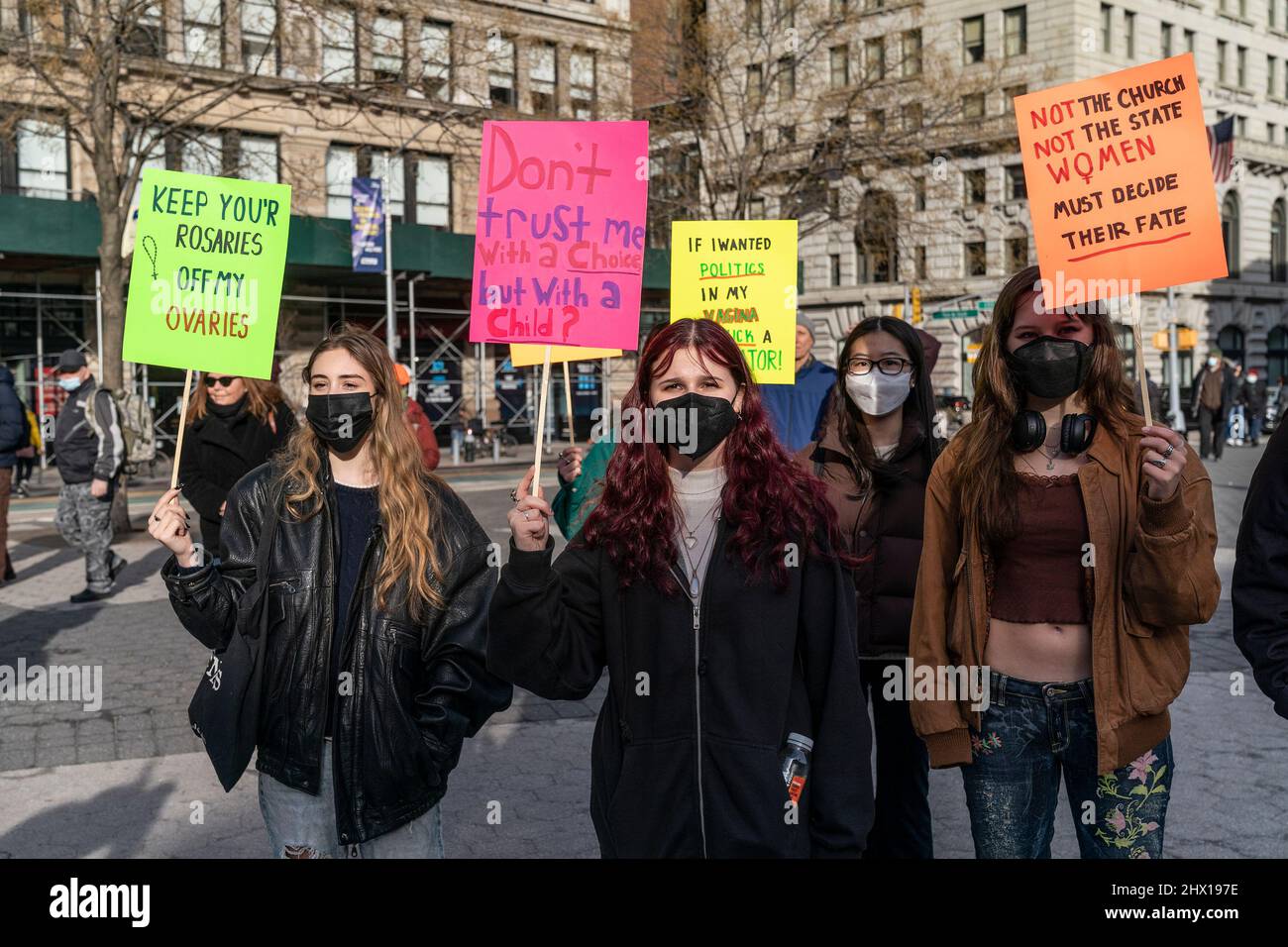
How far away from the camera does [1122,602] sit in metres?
3.27

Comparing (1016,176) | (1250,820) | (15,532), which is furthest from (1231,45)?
(1250,820)

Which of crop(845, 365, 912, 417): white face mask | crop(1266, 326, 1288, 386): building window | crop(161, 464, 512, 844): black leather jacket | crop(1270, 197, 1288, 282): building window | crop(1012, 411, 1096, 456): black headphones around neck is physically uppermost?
crop(1270, 197, 1288, 282): building window

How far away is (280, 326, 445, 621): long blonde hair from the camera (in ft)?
11.1

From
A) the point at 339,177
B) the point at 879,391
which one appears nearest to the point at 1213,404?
the point at 339,177

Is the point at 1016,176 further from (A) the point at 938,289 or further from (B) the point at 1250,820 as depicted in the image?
(B) the point at 1250,820

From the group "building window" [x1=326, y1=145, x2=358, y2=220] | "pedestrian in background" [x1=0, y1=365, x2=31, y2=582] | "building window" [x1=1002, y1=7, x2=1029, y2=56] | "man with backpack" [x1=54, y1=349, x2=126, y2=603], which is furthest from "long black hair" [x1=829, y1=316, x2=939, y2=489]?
"building window" [x1=1002, y1=7, x2=1029, y2=56]

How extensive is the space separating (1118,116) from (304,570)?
8.65ft

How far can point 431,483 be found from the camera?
366cm

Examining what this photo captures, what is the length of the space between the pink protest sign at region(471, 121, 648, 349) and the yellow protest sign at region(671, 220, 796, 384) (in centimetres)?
231

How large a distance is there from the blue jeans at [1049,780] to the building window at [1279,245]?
213 feet

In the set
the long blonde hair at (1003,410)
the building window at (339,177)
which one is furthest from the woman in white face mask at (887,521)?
the building window at (339,177)

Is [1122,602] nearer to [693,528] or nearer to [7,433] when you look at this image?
[693,528]

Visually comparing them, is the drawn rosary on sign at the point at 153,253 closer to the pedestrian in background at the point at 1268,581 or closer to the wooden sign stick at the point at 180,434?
the wooden sign stick at the point at 180,434

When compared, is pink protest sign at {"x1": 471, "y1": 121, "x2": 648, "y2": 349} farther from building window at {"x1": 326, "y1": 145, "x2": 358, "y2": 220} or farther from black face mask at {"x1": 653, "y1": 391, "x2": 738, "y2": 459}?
building window at {"x1": 326, "y1": 145, "x2": 358, "y2": 220}
